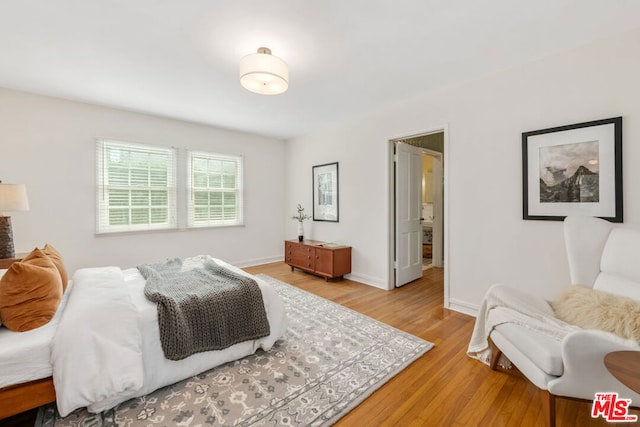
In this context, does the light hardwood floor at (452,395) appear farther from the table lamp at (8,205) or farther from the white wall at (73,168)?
the white wall at (73,168)

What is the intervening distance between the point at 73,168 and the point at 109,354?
326 centimetres

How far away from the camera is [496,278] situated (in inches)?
112

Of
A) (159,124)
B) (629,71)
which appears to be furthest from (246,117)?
(629,71)

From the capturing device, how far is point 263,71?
7.30 ft

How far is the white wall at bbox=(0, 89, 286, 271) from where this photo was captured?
10.8 feet

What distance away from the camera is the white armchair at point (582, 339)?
129cm

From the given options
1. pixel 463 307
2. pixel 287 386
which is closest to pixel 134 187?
pixel 287 386

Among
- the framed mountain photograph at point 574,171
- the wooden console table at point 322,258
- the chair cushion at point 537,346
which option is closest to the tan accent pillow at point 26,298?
the chair cushion at point 537,346

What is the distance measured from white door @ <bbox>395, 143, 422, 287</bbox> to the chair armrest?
2598 millimetres

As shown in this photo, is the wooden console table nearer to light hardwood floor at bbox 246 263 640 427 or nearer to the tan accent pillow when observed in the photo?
light hardwood floor at bbox 246 263 640 427

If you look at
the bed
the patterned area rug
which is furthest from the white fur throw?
the bed

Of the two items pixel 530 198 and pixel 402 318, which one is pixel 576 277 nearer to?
pixel 530 198

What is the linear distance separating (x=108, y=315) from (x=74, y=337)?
18 centimetres

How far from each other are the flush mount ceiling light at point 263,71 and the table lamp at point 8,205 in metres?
2.63
